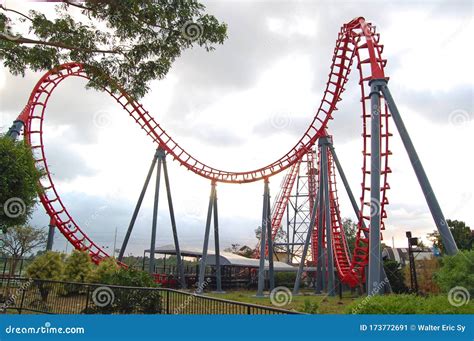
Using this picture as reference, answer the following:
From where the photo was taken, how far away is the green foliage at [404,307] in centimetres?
661

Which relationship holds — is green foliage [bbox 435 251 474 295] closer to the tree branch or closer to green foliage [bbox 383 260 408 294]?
the tree branch

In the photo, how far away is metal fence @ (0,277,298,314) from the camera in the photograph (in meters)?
8.07

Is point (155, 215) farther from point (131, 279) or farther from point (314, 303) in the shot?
point (314, 303)

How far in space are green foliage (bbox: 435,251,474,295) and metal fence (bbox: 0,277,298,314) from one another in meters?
5.69

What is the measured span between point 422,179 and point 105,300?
34.6 ft

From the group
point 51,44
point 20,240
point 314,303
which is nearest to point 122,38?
point 51,44

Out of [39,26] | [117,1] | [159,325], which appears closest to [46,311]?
[159,325]

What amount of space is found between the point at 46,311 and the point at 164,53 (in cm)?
825

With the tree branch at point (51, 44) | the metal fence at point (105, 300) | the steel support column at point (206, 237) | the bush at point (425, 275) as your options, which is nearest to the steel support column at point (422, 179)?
the metal fence at point (105, 300)

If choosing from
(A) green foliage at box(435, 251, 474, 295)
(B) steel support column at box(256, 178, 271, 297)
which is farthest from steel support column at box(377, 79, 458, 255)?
(B) steel support column at box(256, 178, 271, 297)

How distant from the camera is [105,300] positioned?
10000 millimetres

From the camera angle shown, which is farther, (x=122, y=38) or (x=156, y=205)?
(x=156, y=205)

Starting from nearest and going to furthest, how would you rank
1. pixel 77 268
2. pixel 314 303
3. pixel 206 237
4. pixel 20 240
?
pixel 314 303 < pixel 77 268 < pixel 206 237 < pixel 20 240

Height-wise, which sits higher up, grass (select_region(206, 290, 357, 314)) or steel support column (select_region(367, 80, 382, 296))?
steel support column (select_region(367, 80, 382, 296))
